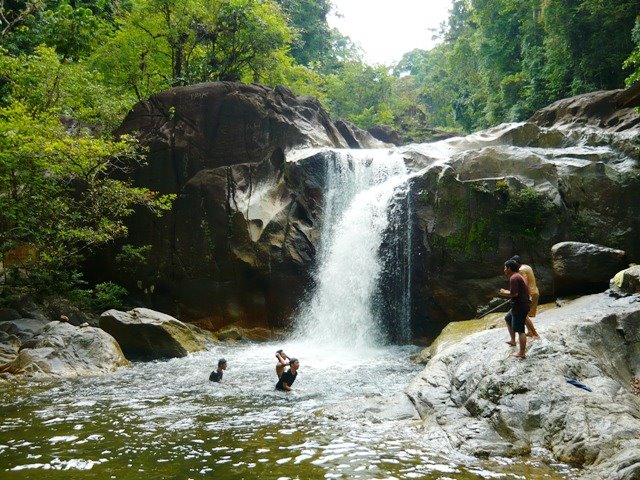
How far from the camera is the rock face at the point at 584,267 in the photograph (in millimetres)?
13336

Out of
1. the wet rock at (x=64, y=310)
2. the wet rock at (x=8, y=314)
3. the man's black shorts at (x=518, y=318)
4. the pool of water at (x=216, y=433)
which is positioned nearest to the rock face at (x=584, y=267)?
the pool of water at (x=216, y=433)

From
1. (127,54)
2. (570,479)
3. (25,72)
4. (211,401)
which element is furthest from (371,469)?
(127,54)

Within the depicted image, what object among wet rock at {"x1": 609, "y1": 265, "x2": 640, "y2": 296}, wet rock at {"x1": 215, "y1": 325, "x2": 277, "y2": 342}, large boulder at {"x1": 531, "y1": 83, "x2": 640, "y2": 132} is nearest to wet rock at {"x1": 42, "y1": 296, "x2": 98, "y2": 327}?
wet rock at {"x1": 215, "y1": 325, "x2": 277, "y2": 342}

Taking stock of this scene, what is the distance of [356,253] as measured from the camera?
64.8ft

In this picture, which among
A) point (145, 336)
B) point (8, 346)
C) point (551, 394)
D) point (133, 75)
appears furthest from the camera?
point (133, 75)

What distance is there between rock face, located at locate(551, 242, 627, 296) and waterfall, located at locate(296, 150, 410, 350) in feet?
18.8

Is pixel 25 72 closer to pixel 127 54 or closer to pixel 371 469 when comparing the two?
pixel 127 54

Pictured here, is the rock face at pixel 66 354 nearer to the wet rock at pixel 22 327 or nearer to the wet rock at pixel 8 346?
the wet rock at pixel 8 346

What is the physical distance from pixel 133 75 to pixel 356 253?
14722mm

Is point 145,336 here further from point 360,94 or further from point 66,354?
point 360,94

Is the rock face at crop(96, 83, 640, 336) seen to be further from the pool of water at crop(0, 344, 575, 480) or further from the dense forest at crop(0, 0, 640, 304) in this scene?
the pool of water at crop(0, 344, 575, 480)

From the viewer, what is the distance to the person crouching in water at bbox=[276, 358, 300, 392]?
11.3 m

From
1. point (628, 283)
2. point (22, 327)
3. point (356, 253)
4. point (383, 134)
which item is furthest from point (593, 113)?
point (22, 327)

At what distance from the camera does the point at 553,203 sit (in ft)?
55.5
